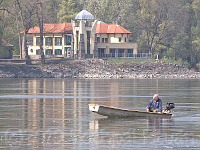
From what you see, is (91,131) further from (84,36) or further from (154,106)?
(84,36)

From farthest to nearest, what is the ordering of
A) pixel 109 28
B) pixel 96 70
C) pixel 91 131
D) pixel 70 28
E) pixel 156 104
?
pixel 70 28 < pixel 109 28 < pixel 96 70 < pixel 156 104 < pixel 91 131

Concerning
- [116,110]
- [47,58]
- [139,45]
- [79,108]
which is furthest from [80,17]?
[116,110]

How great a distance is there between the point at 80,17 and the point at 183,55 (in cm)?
3752

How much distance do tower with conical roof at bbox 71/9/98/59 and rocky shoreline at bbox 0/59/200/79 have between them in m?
5.74

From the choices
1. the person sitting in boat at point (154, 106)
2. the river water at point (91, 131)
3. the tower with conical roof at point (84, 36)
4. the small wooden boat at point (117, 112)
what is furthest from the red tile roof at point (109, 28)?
the small wooden boat at point (117, 112)

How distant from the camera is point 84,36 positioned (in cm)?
11562

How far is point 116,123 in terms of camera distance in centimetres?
2573

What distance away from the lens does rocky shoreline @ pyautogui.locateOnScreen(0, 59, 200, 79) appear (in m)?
102

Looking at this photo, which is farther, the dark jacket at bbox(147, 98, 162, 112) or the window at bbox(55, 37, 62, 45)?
the window at bbox(55, 37, 62, 45)

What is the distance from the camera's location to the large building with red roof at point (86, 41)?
382ft

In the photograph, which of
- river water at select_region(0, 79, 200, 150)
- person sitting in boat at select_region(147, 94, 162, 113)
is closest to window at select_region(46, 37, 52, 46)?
river water at select_region(0, 79, 200, 150)

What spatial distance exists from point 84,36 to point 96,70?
45.4ft

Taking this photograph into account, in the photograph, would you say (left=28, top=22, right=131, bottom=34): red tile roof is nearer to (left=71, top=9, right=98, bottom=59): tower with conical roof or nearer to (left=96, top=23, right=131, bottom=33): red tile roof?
(left=96, top=23, right=131, bottom=33): red tile roof

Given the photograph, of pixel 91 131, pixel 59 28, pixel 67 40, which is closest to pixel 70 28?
pixel 59 28
